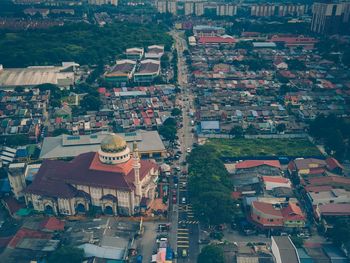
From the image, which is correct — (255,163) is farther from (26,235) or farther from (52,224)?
(26,235)

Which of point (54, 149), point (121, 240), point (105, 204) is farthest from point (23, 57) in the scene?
point (121, 240)

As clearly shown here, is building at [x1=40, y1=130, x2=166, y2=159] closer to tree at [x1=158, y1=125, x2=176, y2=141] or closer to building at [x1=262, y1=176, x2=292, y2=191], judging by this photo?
tree at [x1=158, y1=125, x2=176, y2=141]

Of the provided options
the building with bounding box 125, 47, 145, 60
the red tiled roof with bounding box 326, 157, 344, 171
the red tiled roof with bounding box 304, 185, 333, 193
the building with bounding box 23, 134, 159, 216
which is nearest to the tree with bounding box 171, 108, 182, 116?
the building with bounding box 23, 134, 159, 216

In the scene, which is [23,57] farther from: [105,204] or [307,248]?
[307,248]

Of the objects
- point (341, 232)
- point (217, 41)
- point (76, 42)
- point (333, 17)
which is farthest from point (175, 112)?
point (333, 17)

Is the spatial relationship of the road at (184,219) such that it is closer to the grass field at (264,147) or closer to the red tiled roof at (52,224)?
the grass field at (264,147)

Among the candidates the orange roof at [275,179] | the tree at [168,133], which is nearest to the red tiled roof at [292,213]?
the orange roof at [275,179]
